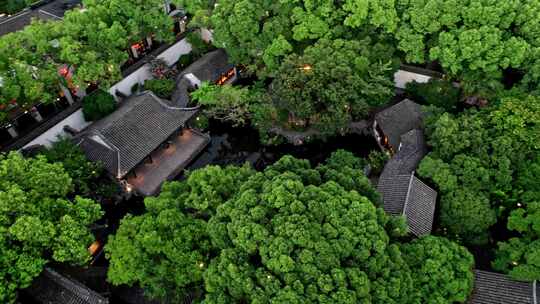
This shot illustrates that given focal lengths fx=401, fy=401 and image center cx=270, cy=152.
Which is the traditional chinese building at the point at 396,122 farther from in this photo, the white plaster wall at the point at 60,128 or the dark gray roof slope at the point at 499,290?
the white plaster wall at the point at 60,128

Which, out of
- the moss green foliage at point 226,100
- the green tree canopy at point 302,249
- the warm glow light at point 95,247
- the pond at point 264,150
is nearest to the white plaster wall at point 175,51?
the moss green foliage at point 226,100

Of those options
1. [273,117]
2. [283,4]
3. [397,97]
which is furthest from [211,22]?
[397,97]

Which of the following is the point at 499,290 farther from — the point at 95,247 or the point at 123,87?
the point at 123,87

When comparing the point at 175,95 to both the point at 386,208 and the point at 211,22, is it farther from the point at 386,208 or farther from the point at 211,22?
the point at 386,208

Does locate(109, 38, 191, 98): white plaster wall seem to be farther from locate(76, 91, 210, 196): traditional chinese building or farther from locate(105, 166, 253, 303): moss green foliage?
locate(105, 166, 253, 303): moss green foliage

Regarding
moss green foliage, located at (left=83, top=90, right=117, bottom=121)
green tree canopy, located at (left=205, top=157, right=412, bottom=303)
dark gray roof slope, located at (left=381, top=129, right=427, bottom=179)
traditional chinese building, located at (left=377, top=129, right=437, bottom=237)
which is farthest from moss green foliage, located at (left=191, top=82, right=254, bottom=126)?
green tree canopy, located at (left=205, top=157, right=412, bottom=303)

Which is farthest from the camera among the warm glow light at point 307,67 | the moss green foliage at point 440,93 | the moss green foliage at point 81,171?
the moss green foliage at point 440,93
